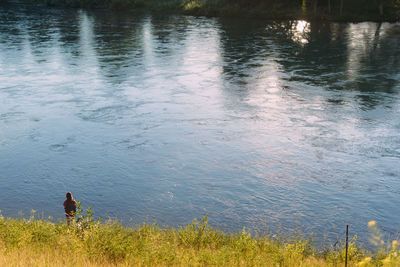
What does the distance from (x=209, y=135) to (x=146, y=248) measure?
10.3 metres

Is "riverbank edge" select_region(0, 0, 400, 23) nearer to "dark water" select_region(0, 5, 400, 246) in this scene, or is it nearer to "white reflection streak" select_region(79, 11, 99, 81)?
"white reflection streak" select_region(79, 11, 99, 81)

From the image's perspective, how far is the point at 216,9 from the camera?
230ft

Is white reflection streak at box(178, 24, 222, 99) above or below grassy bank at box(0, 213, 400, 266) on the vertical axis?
above

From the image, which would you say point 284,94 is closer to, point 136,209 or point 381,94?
point 381,94

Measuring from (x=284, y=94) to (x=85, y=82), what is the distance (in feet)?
42.0

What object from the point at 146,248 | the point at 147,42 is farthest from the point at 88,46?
the point at 146,248

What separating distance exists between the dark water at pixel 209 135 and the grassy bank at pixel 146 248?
1574mm

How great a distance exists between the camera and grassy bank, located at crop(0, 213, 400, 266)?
32.6ft

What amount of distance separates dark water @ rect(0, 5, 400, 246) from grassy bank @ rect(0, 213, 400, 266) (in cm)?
157

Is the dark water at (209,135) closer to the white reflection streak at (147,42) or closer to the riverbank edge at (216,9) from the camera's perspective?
the white reflection streak at (147,42)

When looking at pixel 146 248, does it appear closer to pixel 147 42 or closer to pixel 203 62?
pixel 203 62

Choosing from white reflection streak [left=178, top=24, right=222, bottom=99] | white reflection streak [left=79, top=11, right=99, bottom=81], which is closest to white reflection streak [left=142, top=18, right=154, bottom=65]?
white reflection streak [left=178, top=24, right=222, bottom=99]

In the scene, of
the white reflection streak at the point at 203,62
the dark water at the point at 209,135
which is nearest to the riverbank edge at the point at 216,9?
the white reflection streak at the point at 203,62

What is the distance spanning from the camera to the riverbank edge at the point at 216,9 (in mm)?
60531
